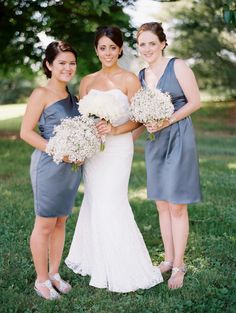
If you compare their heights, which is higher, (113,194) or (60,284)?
(113,194)

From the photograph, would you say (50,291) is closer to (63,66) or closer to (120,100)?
(120,100)

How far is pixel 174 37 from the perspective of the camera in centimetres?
2489

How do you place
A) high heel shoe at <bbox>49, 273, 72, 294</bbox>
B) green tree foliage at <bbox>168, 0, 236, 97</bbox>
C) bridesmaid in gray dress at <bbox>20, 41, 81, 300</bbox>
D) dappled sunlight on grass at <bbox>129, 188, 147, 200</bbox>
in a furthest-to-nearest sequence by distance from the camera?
green tree foliage at <bbox>168, 0, 236, 97</bbox>
dappled sunlight on grass at <bbox>129, 188, 147, 200</bbox>
high heel shoe at <bbox>49, 273, 72, 294</bbox>
bridesmaid in gray dress at <bbox>20, 41, 81, 300</bbox>

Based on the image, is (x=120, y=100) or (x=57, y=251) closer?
(x=120, y=100)

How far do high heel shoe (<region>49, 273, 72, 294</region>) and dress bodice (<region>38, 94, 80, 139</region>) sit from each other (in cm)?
137

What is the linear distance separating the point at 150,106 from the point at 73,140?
0.73m

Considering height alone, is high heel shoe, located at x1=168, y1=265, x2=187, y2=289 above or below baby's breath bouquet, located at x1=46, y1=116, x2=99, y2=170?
below

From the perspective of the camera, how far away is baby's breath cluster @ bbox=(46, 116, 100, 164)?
399 cm

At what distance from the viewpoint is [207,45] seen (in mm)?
23547

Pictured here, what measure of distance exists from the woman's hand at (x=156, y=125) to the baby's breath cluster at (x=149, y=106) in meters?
0.08

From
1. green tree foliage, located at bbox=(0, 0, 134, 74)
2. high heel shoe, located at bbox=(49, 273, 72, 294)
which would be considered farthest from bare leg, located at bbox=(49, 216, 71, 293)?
green tree foliage, located at bbox=(0, 0, 134, 74)

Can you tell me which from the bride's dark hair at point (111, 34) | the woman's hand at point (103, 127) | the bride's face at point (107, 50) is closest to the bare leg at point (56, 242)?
the woman's hand at point (103, 127)

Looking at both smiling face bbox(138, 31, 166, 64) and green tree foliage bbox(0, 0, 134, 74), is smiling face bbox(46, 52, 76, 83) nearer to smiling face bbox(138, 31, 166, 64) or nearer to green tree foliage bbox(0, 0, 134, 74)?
smiling face bbox(138, 31, 166, 64)

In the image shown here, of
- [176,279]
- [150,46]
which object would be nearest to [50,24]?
[150,46]
